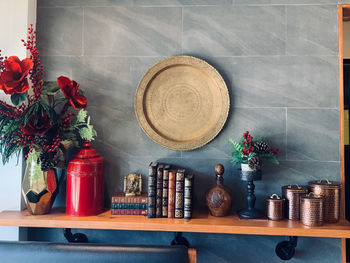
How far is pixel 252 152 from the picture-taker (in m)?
1.46

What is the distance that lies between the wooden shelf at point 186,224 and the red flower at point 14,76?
683mm

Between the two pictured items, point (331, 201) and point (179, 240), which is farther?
point (179, 240)

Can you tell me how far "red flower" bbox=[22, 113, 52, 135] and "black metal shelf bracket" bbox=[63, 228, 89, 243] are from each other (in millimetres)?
600

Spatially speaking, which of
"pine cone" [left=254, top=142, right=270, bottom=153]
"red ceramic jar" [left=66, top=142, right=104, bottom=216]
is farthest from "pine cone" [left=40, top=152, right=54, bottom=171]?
"pine cone" [left=254, top=142, right=270, bottom=153]

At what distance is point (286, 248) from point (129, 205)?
938 millimetres

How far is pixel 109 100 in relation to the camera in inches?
67.6

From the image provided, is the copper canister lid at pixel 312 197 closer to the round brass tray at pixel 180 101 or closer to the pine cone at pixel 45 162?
the round brass tray at pixel 180 101

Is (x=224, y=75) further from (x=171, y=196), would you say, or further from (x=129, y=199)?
(x=129, y=199)

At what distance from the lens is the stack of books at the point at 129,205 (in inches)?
59.8

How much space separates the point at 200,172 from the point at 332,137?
0.82 m

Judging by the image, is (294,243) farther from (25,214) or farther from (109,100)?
(25,214)

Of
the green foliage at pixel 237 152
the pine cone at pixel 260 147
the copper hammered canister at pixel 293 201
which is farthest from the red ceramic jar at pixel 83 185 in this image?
the copper hammered canister at pixel 293 201

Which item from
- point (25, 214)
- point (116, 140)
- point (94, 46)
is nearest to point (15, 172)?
point (25, 214)

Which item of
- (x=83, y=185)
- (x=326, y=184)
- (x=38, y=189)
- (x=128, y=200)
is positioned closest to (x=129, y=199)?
(x=128, y=200)
